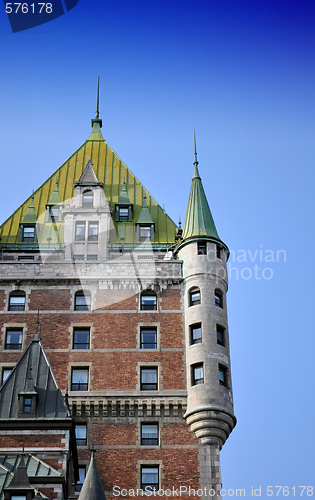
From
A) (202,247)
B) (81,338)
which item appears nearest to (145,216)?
(202,247)

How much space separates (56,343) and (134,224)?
12229 mm

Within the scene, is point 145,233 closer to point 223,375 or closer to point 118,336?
point 118,336

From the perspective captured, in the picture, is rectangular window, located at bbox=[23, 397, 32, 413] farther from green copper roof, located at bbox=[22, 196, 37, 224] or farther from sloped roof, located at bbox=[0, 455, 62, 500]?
green copper roof, located at bbox=[22, 196, 37, 224]

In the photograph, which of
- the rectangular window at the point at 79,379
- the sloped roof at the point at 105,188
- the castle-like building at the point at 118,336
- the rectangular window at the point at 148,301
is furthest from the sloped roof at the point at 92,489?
the sloped roof at the point at 105,188

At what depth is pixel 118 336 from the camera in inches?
2601

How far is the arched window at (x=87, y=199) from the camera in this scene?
7462 centimetres

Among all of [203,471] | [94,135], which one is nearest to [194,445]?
[203,471]

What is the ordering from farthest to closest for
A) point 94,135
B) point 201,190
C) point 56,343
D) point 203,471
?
1. point 94,135
2. point 201,190
3. point 56,343
4. point 203,471

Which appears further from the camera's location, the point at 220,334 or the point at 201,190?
the point at 201,190

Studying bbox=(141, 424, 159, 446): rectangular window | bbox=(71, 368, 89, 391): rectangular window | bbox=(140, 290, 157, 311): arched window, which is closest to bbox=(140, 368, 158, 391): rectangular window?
bbox=(141, 424, 159, 446): rectangular window

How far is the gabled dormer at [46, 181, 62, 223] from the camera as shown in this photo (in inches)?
2936

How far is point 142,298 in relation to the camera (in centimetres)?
6825

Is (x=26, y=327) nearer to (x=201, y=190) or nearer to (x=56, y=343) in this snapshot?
(x=56, y=343)

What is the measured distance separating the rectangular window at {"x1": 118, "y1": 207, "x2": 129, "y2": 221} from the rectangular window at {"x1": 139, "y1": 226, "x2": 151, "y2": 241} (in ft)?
4.95
